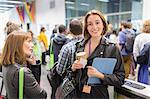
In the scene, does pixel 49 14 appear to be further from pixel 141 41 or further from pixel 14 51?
pixel 14 51

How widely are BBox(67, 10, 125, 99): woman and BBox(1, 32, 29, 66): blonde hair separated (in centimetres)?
40

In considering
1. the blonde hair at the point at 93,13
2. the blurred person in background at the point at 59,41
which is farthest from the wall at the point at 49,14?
the blonde hair at the point at 93,13

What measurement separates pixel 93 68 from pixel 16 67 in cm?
55

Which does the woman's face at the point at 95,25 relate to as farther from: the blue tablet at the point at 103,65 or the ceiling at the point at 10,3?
the ceiling at the point at 10,3

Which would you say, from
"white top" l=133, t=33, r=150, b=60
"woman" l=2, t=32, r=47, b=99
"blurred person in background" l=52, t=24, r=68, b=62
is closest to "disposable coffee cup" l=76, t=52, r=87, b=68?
"woman" l=2, t=32, r=47, b=99

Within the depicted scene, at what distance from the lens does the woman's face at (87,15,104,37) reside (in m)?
1.76

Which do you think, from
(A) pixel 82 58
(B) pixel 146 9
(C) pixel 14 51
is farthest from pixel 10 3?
(A) pixel 82 58

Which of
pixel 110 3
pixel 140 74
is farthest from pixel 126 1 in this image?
pixel 140 74

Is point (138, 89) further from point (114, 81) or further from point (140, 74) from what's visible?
point (140, 74)

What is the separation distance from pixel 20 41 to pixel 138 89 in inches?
38.0

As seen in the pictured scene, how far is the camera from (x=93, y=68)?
1.65 m

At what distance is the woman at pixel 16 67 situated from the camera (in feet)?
5.44

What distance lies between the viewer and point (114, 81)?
167 cm

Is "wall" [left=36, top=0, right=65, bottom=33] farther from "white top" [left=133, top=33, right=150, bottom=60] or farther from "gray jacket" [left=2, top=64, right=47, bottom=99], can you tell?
"gray jacket" [left=2, top=64, right=47, bottom=99]
